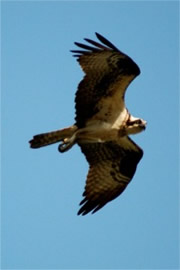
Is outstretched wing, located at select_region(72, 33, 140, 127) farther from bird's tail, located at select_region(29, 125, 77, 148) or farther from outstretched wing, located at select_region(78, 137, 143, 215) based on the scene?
outstretched wing, located at select_region(78, 137, 143, 215)

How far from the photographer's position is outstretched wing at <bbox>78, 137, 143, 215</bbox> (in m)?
14.6

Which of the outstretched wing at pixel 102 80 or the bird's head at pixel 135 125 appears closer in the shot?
the outstretched wing at pixel 102 80

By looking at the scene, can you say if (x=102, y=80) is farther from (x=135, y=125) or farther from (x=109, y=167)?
(x=109, y=167)

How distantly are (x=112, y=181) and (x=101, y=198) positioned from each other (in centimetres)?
41

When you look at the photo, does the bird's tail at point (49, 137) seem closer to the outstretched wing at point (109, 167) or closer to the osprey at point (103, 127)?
the osprey at point (103, 127)

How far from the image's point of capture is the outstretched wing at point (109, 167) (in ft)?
47.9

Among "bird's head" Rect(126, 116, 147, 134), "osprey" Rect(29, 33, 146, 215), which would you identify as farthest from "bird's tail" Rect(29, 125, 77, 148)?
"bird's head" Rect(126, 116, 147, 134)

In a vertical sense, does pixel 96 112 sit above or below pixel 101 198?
above

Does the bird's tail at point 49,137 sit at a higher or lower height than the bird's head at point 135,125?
lower

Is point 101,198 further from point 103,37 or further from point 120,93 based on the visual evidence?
point 103,37

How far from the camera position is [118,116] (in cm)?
1405

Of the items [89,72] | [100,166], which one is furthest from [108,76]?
[100,166]

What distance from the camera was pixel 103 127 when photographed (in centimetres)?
1405

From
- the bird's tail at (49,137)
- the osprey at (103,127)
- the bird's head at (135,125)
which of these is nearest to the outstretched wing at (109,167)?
the osprey at (103,127)
